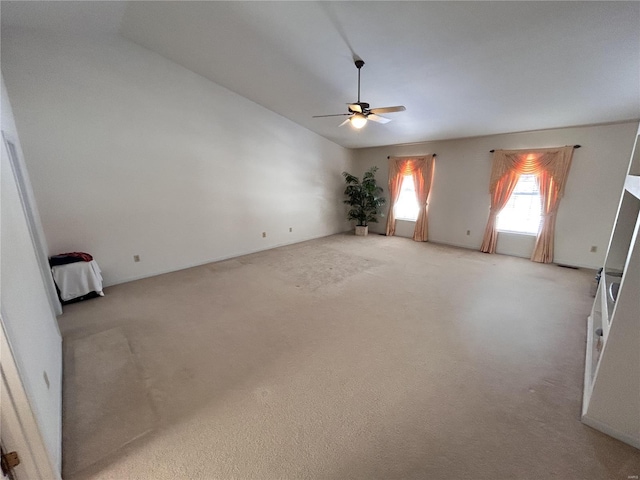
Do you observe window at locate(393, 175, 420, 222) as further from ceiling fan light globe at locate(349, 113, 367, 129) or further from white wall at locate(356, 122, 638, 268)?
ceiling fan light globe at locate(349, 113, 367, 129)

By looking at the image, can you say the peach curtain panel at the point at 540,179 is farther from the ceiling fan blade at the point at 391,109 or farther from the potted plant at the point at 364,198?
the ceiling fan blade at the point at 391,109

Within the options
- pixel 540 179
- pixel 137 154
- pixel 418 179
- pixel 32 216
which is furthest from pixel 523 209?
pixel 32 216

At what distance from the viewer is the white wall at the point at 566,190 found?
397 cm

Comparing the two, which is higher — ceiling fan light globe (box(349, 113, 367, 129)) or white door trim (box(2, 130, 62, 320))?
ceiling fan light globe (box(349, 113, 367, 129))

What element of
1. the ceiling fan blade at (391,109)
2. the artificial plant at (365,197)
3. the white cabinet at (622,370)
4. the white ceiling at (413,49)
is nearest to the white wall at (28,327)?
the white ceiling at (413,49)

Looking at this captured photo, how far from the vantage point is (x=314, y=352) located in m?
2.15

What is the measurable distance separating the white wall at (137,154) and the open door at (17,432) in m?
2.99

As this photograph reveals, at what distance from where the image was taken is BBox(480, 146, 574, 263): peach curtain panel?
4.33m

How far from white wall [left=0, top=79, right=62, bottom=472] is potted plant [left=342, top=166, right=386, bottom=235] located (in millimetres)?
5952

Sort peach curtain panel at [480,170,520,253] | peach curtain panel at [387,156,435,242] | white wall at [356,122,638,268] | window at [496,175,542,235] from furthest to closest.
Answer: peach curtain panel at [387,156,435,242] < peach curtain panel at [480,170,520,253] < window at [496,175,542,235] < white wall at [356,122,638,268]

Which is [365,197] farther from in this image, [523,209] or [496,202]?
[523,209]

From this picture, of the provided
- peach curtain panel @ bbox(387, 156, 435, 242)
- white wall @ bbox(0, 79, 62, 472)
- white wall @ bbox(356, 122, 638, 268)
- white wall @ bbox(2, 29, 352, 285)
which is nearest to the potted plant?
peach curtain panel @ bbox(387, 156, 435, 242)

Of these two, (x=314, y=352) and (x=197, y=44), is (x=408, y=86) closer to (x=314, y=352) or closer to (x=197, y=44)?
(x=197, y=44)

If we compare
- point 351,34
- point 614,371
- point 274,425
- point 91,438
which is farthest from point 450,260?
point 91,438
